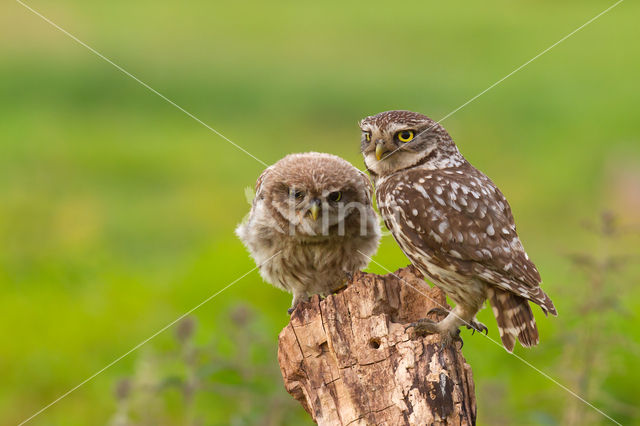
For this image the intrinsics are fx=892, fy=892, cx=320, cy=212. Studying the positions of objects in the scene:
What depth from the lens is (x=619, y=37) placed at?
2609 centimetres

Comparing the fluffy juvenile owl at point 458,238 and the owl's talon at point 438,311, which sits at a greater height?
the fluffy juvenile owl at point 458,238

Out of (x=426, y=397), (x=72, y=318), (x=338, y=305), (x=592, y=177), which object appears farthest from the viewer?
(x=592, y=177)

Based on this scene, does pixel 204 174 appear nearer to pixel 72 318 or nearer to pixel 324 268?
pixel 72 318

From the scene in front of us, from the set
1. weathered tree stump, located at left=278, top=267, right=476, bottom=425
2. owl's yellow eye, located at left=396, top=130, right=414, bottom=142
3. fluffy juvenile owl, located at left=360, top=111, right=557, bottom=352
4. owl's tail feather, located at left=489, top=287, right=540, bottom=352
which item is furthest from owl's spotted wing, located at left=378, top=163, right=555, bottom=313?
weathered tree stump, located at left=278, top=267, right=476, bottom=425

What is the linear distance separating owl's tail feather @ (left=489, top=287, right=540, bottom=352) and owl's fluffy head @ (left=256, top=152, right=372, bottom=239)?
1.14 meters

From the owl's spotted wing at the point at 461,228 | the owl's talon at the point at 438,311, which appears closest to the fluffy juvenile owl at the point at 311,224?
the owl's spotted wing at the point at 461,228

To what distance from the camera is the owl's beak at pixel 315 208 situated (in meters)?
5.56

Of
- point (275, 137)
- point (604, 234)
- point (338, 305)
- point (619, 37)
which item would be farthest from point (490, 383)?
point (619, 37)

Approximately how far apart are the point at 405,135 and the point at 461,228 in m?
0.82

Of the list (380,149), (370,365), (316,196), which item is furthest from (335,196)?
(370,365)

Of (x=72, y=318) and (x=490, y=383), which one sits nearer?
(x=490, y=383)

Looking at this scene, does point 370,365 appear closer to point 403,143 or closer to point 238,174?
point 403,143

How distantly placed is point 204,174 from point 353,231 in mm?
12089

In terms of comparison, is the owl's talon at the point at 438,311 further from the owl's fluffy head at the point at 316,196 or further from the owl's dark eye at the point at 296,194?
the owl's dark eye at the point at 296,194
